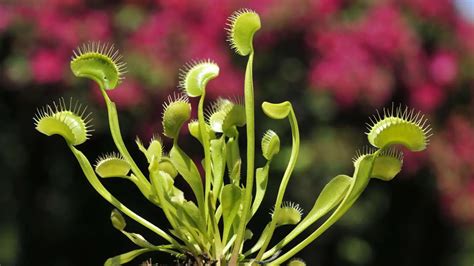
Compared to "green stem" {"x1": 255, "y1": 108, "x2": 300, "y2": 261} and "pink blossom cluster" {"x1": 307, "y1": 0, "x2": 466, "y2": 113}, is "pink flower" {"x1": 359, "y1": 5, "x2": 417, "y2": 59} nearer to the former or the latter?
"pink blossom cluster" {"x1": 307, "y1": 0, "x2": 466, "y2": 113}

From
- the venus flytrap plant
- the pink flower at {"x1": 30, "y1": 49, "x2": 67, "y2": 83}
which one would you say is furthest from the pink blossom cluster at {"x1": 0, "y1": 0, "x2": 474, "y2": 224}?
the venus flytrap plant

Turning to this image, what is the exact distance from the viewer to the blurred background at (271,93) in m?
5.34

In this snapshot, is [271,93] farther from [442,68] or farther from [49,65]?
[49,65]

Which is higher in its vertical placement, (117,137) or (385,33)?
(385,33)

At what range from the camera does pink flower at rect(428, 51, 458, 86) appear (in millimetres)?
5695

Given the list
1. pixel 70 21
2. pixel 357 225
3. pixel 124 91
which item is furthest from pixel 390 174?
pixel 357 225

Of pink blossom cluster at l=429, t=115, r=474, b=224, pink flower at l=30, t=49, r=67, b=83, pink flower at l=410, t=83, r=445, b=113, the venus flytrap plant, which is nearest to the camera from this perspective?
the venus flytrap plant

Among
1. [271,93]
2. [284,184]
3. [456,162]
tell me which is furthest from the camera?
[456,162]

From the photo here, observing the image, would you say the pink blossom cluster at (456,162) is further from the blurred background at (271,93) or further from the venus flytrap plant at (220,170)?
the venus flytrap plant at (220,170)

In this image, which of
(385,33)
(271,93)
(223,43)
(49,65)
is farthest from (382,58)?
(49,65)

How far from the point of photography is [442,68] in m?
5.73

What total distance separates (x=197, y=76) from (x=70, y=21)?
4589 millimetres

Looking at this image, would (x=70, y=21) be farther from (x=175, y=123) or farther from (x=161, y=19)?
(x=175, y=123)

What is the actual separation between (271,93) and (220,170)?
4.67 m
